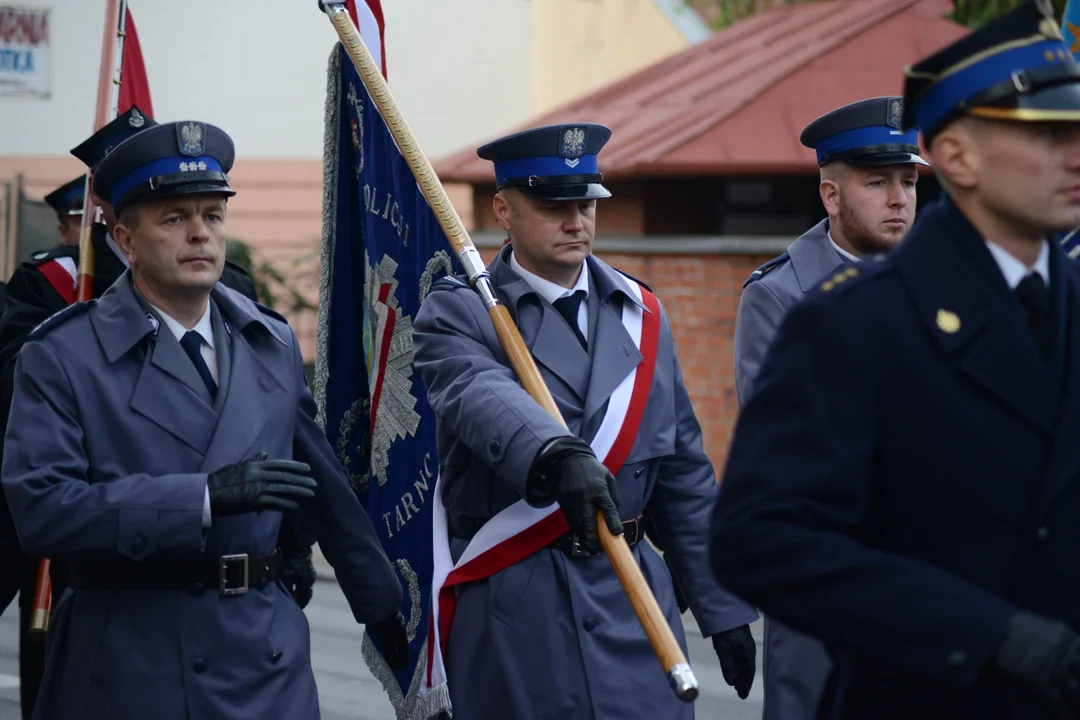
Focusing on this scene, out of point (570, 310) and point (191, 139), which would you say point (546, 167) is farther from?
point (191, 139)

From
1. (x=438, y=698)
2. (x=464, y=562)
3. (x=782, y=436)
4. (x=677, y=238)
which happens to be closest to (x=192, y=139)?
(x=464, y=562)

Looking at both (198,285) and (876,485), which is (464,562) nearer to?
(198,285)

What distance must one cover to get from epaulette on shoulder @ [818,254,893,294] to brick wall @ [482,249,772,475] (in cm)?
870

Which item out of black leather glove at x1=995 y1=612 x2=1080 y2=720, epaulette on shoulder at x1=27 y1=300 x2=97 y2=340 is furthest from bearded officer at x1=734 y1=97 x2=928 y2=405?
black leather glove at x1=995 y1=612 x2=1080 y2=720

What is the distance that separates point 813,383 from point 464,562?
1.95m

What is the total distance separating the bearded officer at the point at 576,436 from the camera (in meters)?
4.05

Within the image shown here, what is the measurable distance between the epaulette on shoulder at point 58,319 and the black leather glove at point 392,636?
3.38ft

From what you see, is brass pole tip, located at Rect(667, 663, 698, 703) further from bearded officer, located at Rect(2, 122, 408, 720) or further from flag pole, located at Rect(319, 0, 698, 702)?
bearded officer, located at Rect(2, 122, 408, 720)

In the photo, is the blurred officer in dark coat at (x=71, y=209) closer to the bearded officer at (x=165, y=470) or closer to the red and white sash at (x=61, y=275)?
the red and white sash at (x=61, y=275)

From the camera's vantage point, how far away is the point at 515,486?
377cm

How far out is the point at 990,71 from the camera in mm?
2400

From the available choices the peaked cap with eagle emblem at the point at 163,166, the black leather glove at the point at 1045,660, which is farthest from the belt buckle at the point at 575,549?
the black leather glove at the point at 1045,660

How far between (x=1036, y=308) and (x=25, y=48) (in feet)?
53.7

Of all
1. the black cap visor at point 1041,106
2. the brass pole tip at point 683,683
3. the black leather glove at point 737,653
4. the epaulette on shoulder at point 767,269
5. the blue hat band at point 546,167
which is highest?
the black cap visor at point 1041,106
